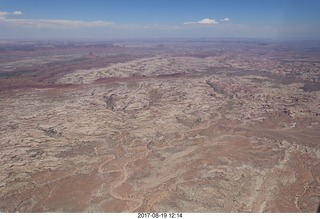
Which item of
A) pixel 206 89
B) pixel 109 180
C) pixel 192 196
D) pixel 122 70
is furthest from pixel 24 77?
pixel 192 196

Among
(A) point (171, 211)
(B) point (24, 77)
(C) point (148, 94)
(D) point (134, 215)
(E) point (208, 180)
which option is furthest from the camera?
(B) point (24, 77)

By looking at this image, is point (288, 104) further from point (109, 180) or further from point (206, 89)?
point (109, 180)

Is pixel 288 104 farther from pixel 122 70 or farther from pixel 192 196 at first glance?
pixel 122 70

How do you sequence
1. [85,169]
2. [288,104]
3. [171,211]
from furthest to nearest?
[288,104], [85,169], [171,211]

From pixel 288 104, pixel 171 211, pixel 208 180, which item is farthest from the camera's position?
pixel 288 104

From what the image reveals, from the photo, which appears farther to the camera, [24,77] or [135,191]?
[24,77]

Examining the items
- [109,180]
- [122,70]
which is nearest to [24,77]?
[122,70]
